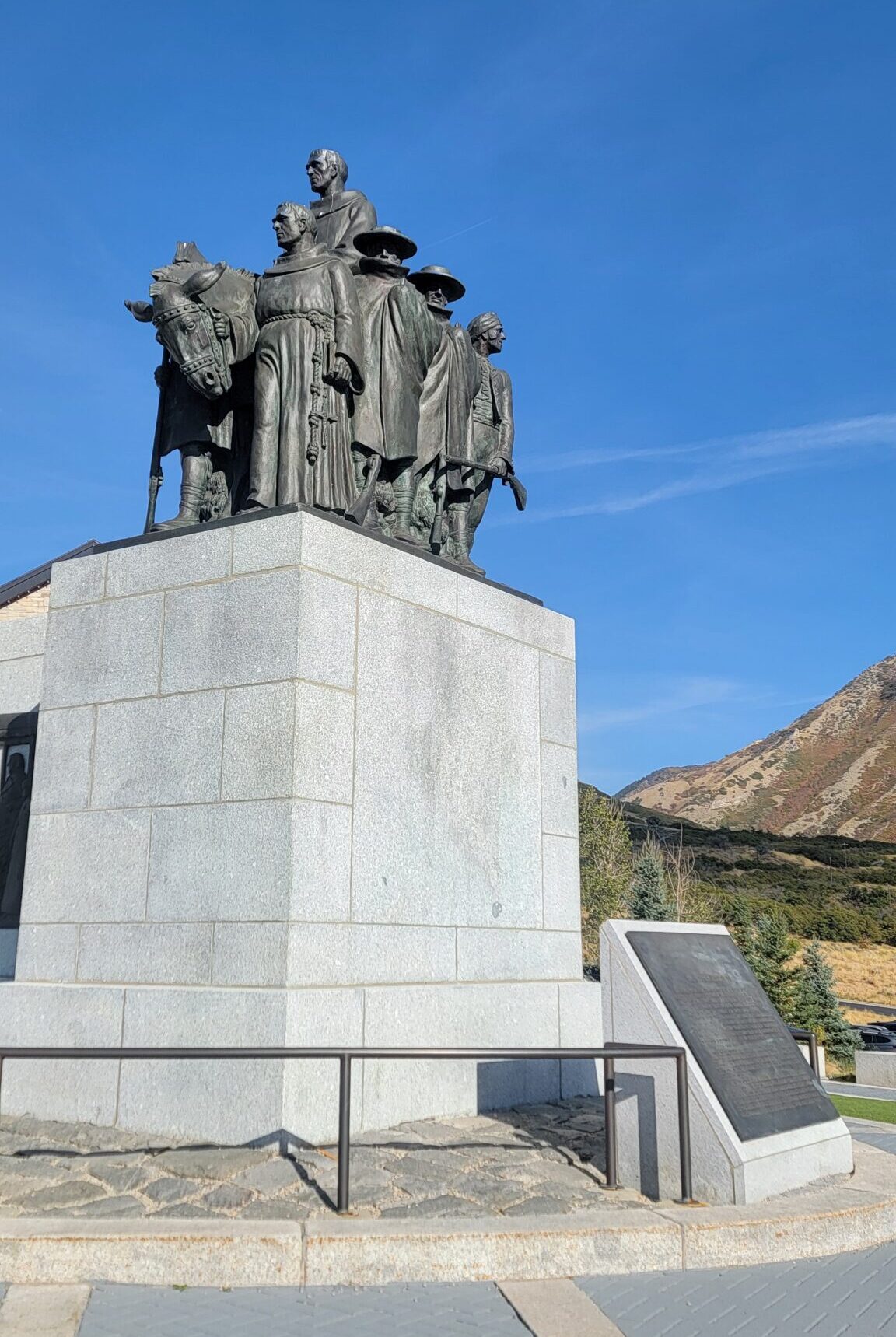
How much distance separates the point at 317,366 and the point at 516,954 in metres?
4.54

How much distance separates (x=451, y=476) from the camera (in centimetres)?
1049

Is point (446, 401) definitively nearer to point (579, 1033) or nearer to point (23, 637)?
point (23, 637)

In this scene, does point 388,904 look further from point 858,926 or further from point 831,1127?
point 858,926

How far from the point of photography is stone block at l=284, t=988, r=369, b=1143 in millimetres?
6609

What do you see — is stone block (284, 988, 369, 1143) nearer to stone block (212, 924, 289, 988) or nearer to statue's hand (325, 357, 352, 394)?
stone block (212, 924, 289, 988)

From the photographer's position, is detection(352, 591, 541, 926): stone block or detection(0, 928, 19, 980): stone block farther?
detection(0, 928, 19, 980): stone block

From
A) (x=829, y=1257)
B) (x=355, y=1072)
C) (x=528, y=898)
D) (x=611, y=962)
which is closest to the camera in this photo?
(x=829, y=1257)

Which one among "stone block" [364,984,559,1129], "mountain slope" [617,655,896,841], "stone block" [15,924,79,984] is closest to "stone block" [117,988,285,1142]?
"stone block" [364,984,559,1129]

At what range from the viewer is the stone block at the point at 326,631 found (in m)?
7.57

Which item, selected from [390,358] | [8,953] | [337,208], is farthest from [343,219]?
[8,953]

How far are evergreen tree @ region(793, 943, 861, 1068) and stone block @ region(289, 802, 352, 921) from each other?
20891 millimetres

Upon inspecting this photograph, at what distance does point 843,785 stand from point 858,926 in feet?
206

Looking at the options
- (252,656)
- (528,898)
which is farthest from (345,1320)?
(528,898)

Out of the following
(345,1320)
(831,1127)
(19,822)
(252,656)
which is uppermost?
A: (252,656)
